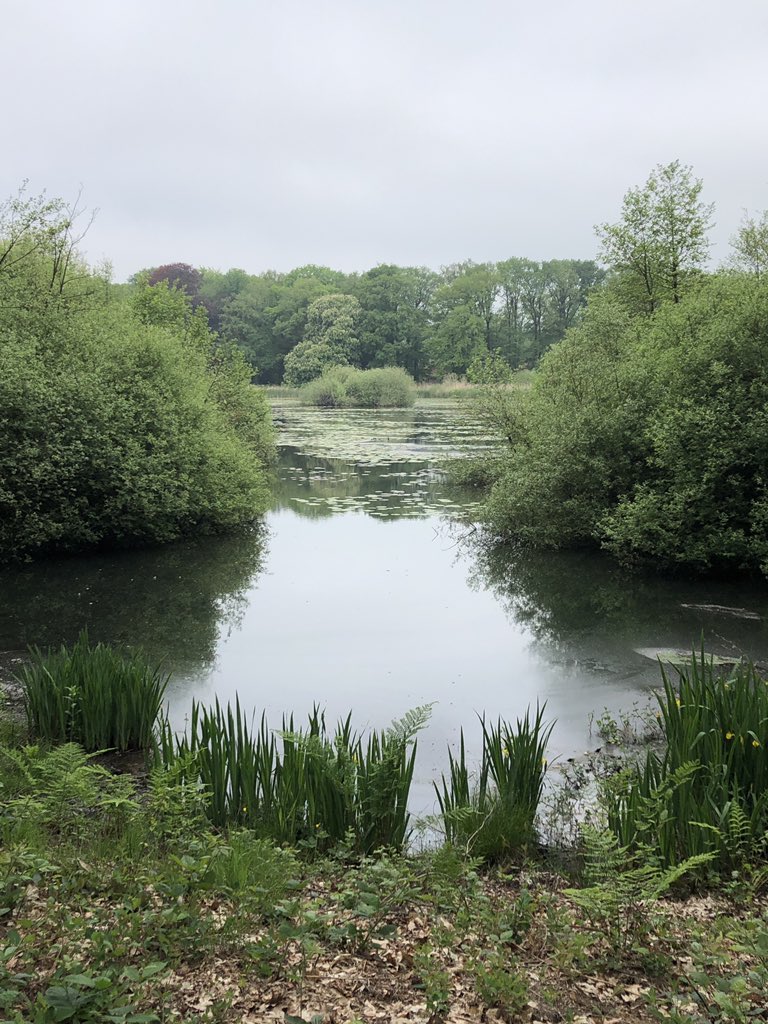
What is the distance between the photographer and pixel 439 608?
36.6 ft

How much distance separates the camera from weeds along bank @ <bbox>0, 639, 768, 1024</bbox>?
9.64 feet

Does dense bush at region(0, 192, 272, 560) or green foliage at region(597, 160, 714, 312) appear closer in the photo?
dense bush at region(0, 192, 272, 560)

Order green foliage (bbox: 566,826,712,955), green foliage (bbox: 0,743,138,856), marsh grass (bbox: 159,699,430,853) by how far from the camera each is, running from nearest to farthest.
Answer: green foliage (bbox: 566,826,712,955), green foliage (bbox: 0,743,138,856), marsh grass (bbox: 159,699,430,853)

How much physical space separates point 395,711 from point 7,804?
12.1 ft

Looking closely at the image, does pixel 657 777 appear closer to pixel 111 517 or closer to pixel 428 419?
pixel 111 517

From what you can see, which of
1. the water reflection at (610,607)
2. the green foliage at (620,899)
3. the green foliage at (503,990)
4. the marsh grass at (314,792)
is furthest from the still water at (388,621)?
the green foliage at (503,990)

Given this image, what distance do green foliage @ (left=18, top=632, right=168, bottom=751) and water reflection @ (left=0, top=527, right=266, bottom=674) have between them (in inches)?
94.4

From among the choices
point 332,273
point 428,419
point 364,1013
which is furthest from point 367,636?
point 332,273

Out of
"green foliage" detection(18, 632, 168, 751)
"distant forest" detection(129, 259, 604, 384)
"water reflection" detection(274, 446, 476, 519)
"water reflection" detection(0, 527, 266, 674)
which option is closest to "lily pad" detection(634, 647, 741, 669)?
"water reflection" detection(0, 527, 266, 674)

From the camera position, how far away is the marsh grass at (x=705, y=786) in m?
4.09

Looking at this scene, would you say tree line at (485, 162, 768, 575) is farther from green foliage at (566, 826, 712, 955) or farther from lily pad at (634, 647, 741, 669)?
green foliage at (566, 826, 712, 955)

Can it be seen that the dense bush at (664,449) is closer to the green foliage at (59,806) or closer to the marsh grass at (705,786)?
the marsh grass at (705,786)

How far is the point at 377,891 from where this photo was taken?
147 inches

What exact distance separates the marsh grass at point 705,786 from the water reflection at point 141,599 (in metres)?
5.31
